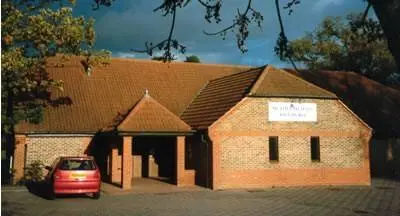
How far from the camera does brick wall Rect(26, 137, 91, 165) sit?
25.8m

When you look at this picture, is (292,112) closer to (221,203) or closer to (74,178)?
(221,203)

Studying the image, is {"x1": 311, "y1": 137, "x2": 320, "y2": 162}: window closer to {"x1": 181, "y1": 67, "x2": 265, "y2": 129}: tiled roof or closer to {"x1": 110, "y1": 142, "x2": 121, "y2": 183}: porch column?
{"x1": 181, "y1": 67, "x2": 265, "y2": 129}: tiled roof

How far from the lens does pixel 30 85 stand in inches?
894

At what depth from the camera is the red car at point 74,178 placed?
19.3 meters

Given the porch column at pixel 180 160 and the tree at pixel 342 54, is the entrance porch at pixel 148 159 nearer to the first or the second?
the porch column at pixel 180 160

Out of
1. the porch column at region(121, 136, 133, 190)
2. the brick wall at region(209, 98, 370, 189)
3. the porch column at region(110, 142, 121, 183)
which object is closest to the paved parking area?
the brick wall at region(209, 98, 370, 189)

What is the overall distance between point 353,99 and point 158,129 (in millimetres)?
16347

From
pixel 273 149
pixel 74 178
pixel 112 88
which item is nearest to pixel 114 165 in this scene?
pixel 112 88

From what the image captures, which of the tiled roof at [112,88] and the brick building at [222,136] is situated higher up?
the tiled roof at [112,88]

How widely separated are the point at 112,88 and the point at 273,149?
34.7 feet

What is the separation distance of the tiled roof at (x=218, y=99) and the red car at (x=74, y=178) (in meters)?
6.98

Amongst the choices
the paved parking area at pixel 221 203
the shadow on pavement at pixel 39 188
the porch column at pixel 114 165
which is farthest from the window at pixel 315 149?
the shadow on pavement at pixel 39 188

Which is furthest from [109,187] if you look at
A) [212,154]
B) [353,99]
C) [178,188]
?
[353,99]

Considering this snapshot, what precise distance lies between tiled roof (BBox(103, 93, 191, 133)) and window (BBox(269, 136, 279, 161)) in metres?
4.12
